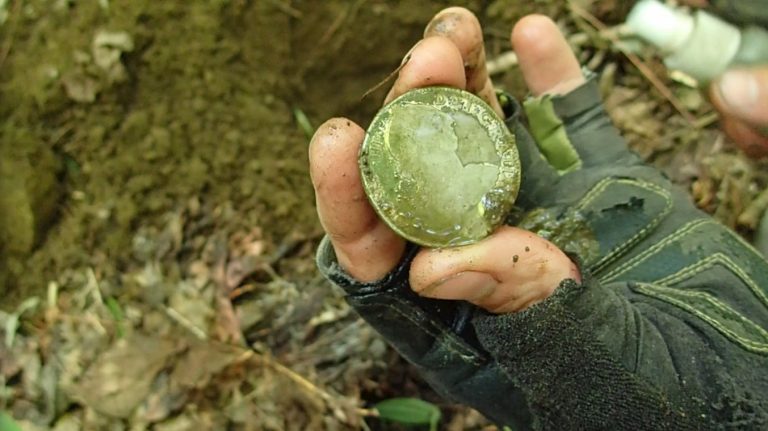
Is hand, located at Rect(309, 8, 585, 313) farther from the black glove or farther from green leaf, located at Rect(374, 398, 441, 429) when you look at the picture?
green leaf, located at Rect(374, 398, 441, 429)

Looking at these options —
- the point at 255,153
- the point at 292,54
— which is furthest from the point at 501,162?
the point at 292,54

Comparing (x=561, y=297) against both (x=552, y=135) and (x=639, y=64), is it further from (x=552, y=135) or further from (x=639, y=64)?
(x=639, y=64)

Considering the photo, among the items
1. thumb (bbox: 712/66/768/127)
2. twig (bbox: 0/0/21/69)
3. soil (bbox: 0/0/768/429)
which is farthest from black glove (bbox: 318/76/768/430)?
twig (bbox: 0/0/21/69)

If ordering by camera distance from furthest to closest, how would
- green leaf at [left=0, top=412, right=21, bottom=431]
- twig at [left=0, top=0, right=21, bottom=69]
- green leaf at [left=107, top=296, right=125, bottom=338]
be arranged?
1. twig at [left=0, top=0, right=21, bottom=69]
2. green leaf at [left=107, top=296, right=125, bottom=338]
3. green leaf at [left=0, top=412, right=21, bottom=431]

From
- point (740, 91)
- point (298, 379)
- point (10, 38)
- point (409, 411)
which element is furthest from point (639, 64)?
point (10, 38)

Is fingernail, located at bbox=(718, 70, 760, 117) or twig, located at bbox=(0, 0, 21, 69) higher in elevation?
fingernail, located at bbox=(718, 70, 760, 117)

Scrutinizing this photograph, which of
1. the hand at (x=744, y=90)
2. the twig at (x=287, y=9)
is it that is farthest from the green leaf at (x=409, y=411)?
the twig at (x=287, y=9)

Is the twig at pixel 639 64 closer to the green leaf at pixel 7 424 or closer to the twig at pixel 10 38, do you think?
the twig at pixel 10 38
